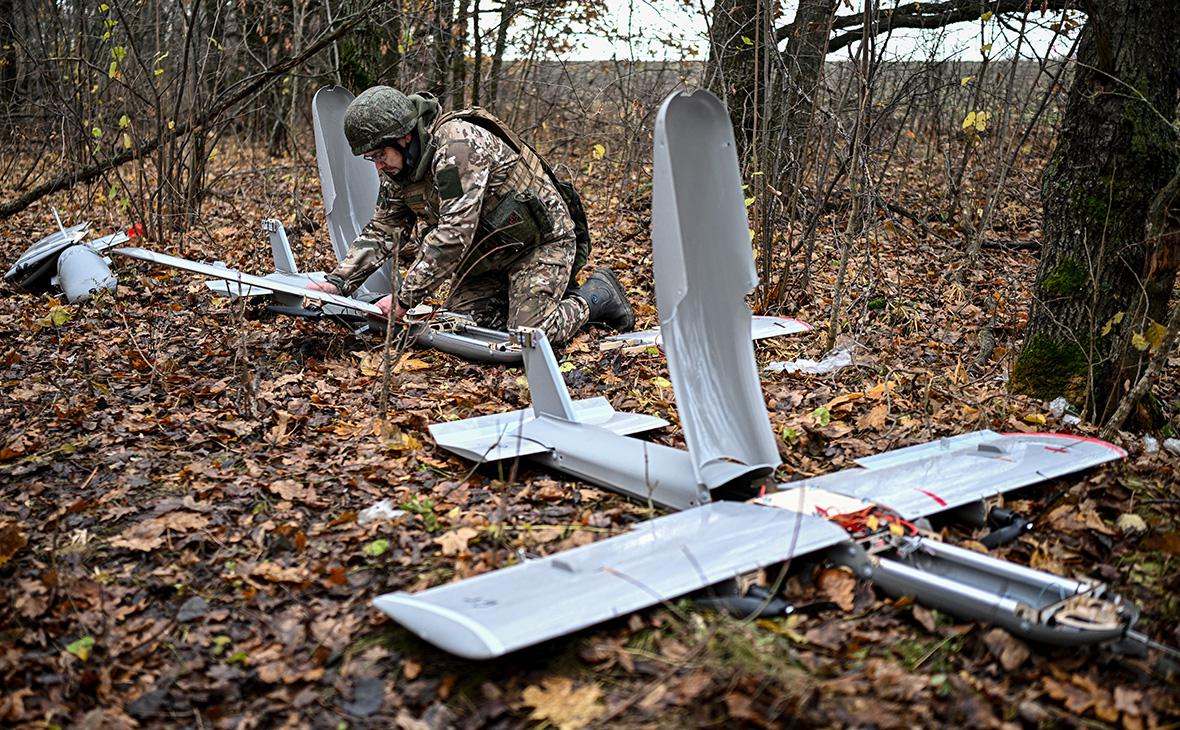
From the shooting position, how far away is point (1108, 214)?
432 centimetres

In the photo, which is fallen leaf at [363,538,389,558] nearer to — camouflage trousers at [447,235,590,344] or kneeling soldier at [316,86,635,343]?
kneeling soldier at [316,86,635,343]

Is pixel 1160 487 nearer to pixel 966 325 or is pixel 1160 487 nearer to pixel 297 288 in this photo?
pixel 966 325

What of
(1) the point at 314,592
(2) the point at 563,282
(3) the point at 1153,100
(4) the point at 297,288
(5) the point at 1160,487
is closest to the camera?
(1) the point at 314,592

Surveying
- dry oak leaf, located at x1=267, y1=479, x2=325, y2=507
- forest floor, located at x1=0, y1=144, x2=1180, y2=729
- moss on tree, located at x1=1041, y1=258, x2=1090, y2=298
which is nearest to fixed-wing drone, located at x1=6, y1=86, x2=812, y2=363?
forest floor, located at x1=0, y1=144, x2=1180, y2=729

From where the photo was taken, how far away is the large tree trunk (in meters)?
4.16

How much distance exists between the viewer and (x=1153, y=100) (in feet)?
13.7

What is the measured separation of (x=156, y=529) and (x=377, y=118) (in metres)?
2.83

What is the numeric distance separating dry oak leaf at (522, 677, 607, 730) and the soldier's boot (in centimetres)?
410

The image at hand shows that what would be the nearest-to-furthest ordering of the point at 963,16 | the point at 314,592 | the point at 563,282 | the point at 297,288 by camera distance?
the point at 314,592, the point at 297,288, the point at 563,282, the point at 963,16

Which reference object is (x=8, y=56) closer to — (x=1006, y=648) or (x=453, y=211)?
(x=453, y=211)

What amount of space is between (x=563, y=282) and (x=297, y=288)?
5.64 ft

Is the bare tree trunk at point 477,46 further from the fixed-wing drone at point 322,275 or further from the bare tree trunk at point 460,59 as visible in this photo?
the fixed-wing drone at point 322,275

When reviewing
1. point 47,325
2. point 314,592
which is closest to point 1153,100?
point 314,592

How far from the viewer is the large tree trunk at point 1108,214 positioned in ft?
13.7
